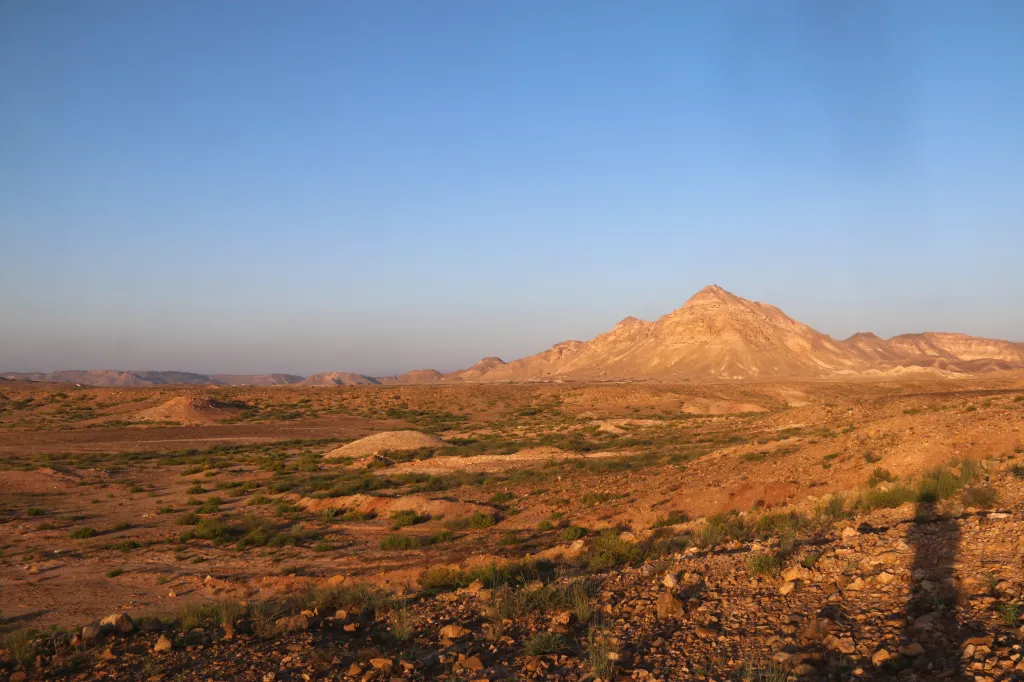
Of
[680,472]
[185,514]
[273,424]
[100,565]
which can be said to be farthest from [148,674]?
[273,424]

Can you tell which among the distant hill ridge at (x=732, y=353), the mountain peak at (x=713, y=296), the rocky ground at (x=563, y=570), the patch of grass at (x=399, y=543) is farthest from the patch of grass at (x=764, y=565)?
the mountain peak at (x=713, y=296)

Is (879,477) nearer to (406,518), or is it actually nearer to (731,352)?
(406,518)

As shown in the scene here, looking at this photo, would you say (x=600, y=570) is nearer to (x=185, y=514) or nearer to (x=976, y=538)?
(x=976, y=538)

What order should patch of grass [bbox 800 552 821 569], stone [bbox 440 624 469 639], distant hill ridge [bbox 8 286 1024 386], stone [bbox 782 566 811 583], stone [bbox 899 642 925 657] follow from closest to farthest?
stone [bbox 899 642 925 657] < stone [bbox 440 624 469 639] < stone [bbox 782 566 811 583] < patch of grass [bbox 800 552 821 569] < distant hill ridge [bbox 8 286 1024 386]

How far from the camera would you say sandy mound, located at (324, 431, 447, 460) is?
38.3 meters

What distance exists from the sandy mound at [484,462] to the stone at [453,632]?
75.5ft

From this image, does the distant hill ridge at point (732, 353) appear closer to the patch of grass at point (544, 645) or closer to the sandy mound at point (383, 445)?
the sandy mound at point (383, 445)

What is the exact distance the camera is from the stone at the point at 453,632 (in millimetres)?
8291

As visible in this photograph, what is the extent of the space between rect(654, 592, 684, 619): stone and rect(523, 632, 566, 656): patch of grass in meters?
1.45

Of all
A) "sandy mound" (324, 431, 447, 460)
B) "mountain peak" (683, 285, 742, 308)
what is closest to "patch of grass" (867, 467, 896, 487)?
"sandy mound" (324, 431, 447, 460)

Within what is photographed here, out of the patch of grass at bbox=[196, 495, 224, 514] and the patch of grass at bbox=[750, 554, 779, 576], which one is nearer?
the patch of grass at bbox=[750, 554, 779, 576]

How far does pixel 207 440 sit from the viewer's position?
49.4m

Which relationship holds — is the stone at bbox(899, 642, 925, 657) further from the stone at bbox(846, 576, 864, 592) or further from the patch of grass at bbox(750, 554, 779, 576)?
the patch of grass at bbox(750, 554, 779, 576)

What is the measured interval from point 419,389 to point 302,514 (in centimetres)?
6728
